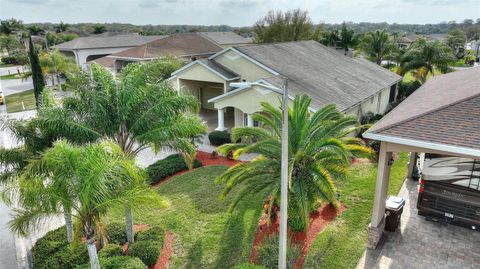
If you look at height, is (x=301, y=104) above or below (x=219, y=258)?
above

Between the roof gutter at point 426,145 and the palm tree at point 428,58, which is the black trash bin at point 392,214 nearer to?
the roof gutter at point 426,145

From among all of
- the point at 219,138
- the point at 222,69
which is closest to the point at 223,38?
the point at 222,69

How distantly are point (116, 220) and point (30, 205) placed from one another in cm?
601

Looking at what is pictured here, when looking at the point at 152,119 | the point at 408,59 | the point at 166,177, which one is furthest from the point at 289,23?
the point at 152,119

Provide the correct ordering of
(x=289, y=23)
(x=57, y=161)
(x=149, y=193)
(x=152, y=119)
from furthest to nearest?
(x=289, y=23) < (x=152, y=119) < (x=149, y=193) < (x=57, y=161)

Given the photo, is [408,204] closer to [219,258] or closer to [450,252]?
[450,252]

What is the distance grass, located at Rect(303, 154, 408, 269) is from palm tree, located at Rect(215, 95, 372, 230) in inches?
43.3

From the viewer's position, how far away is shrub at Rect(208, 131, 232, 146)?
2248 cm

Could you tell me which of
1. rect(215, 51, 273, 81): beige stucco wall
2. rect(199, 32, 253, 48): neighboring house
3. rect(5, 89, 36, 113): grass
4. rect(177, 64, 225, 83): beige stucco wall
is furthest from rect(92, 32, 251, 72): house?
rect(215, 51, 273, 81): beige stucco wall

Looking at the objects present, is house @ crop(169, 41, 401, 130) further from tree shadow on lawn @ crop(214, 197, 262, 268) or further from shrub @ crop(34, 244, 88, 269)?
shrub @ crop(34, 244, 88, 269)

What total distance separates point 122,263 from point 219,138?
1333 centimetres

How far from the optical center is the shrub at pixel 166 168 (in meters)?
17.7

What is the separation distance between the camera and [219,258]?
11.2m

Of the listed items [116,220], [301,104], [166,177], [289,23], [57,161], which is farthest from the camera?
[289,23]
